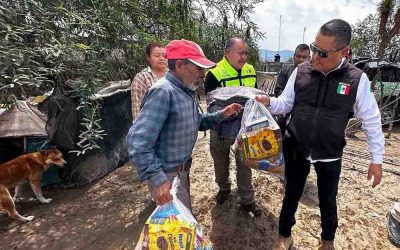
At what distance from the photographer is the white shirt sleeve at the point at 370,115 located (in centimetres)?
225

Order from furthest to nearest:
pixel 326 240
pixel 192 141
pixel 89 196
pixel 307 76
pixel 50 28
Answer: pixel 89 196, pixel 50 28, pixel 326 240, pixel 307 76, pixel 192 141

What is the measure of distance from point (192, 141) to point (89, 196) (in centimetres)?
289

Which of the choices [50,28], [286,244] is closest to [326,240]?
[286,244]

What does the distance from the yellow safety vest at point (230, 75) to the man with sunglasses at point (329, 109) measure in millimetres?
629

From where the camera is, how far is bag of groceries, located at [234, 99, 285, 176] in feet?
7.69

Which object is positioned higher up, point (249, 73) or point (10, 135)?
point (249, 73)

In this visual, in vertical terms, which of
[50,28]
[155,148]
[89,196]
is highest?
[50,28]

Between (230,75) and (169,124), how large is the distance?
1.27 metres

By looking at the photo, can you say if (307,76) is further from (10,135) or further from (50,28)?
(10,135)

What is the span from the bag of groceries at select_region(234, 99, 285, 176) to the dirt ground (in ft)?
3.24

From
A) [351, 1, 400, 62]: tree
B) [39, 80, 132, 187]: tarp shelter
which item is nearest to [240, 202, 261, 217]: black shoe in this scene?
[39, 80, 132, 187]: tarp shelter

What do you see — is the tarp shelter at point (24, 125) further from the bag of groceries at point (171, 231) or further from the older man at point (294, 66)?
the bag of groceries at point (171, 231)

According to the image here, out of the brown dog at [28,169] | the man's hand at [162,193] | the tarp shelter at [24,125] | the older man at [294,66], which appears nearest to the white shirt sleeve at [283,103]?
the man's hand at [162,193]

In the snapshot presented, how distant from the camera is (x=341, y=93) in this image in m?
2.23
